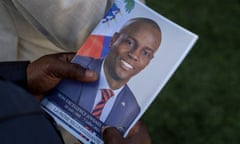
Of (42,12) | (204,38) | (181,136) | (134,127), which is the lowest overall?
(181,136)

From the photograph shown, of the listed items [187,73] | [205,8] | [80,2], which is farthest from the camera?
[205,8]

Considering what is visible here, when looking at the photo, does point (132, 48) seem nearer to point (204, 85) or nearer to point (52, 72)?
point (52, 72)

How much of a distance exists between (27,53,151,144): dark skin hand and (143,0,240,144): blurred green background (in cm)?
138

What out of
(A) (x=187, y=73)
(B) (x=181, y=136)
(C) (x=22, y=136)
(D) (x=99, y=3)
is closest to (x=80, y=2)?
(D) (x=99, y=3)

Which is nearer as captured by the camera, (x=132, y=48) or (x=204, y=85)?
(x=132, y=48)

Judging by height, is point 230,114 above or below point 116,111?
below

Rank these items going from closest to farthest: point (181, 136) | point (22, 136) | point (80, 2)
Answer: point (22, 136) → point (80, 2) → point (181, 136)

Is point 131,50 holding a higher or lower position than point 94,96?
higher

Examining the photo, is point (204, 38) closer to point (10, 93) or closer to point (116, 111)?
point (116, 111)

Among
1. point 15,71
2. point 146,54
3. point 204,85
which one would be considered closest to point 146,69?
point 146,54

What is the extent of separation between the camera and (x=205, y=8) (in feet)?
10.2

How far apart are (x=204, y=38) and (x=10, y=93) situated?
80.1 inches

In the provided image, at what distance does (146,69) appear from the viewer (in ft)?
3.95

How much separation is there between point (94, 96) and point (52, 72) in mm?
89
